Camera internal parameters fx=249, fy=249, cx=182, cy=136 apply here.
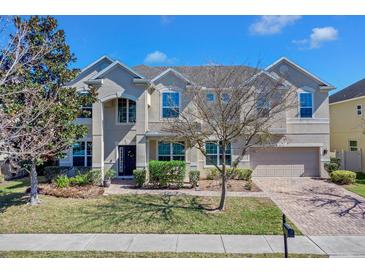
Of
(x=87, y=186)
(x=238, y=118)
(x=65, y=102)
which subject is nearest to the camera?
(x=238, y=118)

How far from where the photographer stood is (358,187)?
48.6 feet

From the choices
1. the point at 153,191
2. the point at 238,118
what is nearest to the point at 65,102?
the point at 153,191

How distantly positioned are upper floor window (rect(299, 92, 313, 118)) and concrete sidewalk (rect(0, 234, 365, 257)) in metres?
12.3

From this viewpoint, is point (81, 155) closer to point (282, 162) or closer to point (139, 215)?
point (139, 215)

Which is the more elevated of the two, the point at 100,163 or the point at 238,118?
the point at 238,118

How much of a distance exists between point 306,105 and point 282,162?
461 cm

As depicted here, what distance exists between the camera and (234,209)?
10.5m

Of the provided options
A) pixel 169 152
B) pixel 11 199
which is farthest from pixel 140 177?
pixel 11 199

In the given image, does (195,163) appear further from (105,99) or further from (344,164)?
(344,164)

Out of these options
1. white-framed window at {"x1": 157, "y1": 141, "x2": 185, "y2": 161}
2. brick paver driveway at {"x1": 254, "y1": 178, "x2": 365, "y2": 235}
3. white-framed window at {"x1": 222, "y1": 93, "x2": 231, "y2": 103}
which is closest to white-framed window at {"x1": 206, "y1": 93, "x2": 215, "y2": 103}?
white-framed window at {"x1": 222, "y1": 93, "x2": 231, "y2": 103}

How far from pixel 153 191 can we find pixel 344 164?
1735cm

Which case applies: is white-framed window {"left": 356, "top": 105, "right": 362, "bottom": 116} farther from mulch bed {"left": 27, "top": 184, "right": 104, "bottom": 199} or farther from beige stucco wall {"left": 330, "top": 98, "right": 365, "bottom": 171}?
mulch bed {"left": 27, "top": 184, "right": 104, "bottom": 199}

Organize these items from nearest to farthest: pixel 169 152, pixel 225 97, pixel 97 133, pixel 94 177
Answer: pixel 225 97 → pixel 94 177 → pixel 97 133 → pixel 169 152

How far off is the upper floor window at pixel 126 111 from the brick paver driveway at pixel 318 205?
32.2 feet
